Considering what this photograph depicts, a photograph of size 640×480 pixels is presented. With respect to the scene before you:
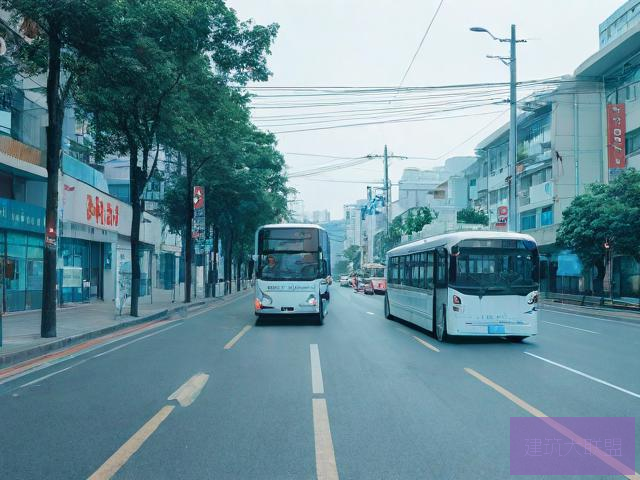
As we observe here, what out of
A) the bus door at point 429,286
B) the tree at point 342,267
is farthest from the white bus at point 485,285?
the tree at point 342,267

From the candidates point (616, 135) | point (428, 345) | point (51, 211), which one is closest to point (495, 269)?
point (428, 345)

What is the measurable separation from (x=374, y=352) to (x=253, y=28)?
10820mm

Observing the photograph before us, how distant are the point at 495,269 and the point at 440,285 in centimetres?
138

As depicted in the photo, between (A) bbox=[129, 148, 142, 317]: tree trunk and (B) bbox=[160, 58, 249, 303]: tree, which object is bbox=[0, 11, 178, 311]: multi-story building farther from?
(B) bbox=[160, 58, 249, 303]: tree

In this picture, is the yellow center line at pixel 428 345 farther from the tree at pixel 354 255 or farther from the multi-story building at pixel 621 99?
Result: the tree at pixel 354 255

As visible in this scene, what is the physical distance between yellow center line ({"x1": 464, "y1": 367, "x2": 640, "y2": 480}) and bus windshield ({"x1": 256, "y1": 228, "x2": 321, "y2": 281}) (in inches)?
393

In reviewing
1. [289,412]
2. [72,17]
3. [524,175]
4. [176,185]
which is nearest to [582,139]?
[524,175]

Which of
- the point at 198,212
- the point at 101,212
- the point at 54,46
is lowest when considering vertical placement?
the point at 101,212

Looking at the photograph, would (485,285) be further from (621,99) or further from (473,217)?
(473,217)

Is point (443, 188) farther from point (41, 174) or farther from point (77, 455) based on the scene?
point (77, 455)

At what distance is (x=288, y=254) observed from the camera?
19.9 metres

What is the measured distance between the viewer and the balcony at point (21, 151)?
71.0 feet

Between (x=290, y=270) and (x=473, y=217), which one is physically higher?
(x=473, y=217)

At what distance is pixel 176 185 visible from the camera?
37.9 m
